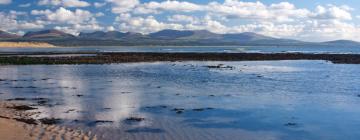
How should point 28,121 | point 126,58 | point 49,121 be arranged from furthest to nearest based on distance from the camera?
point 126,58, point 49,121, point 28,121

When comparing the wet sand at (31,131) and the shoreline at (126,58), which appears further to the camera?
the shoreline at (126,58)

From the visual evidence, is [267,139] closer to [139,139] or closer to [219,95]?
[139,139]

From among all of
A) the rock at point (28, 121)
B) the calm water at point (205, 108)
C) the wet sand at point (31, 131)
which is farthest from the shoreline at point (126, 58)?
the wet sand at point (31, 131)

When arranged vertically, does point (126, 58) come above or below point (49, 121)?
above

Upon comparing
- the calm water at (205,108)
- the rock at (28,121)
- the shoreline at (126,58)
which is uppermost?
the shoreline at (126,58)

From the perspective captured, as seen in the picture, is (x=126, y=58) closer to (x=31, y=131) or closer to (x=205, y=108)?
(x=205, y=108)

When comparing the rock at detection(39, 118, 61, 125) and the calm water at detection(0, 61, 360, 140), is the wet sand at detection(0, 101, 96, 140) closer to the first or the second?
the rock at detection(39, 118, 61, 125)

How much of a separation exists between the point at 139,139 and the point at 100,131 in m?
1.59

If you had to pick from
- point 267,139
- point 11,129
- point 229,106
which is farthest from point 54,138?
point 229,106

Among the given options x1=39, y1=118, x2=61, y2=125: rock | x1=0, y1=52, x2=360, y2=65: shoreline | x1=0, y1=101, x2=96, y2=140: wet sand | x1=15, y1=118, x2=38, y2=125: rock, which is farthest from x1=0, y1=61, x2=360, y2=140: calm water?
x1=0, y1=52, x2=360, y2=65: shoreline

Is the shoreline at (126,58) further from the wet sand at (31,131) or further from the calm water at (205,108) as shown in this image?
the wet sand at (31,131)

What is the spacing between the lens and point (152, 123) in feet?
51.3

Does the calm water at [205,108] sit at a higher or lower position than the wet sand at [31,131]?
lower

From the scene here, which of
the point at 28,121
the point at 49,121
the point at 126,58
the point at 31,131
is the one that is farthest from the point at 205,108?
the point at 126,58
